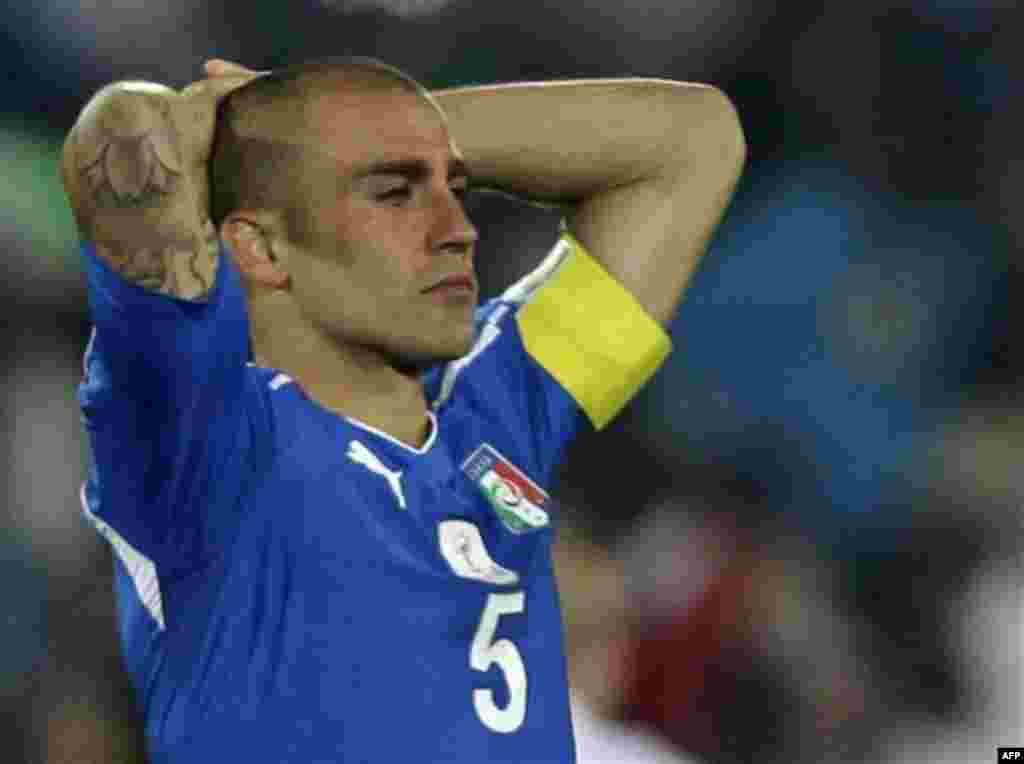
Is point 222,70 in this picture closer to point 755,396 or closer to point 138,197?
point 138,197

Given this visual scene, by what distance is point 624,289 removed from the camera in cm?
176

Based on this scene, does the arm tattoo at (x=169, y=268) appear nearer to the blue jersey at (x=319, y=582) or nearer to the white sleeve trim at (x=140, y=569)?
A: the blue jersey at (x=319, y=582)

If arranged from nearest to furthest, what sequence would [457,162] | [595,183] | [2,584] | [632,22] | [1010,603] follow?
[457,162], [595,183], [2,584], [1010,603], [632,22]

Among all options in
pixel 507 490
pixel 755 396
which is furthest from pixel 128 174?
pixel 755 396

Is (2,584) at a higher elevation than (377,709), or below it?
below

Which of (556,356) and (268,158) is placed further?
(556,356)

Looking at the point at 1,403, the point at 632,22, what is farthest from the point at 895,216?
the point at 1,403

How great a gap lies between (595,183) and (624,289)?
11 cm

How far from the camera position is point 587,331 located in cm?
175

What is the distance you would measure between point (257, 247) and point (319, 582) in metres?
0.31

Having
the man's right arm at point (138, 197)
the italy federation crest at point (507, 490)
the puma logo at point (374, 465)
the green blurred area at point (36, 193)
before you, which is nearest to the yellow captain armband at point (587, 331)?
the italy federation crest at point (507, 490)

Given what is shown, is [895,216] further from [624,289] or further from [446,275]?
[446,275]

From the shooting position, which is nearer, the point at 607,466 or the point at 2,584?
the point at 2,584

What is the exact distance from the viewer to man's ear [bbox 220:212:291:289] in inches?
63.2
